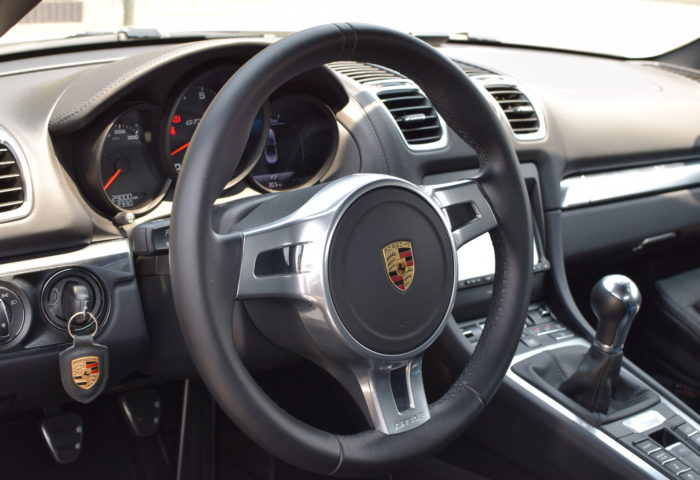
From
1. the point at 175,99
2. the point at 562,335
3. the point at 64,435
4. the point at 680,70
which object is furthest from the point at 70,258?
the point at 680,70

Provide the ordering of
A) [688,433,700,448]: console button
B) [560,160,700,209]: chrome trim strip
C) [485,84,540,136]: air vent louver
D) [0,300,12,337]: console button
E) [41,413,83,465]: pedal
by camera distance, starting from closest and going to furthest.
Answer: [0,300,12,337]: console button → [688,433,700,448]: console button → [41,413,83,465]: pedal → [485,84,540,136]: air vent louver → [560,160,700,209]: chrome trim strip

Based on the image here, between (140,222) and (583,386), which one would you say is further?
(583,386)

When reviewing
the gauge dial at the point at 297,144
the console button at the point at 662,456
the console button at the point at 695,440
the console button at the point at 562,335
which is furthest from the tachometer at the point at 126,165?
the console button at the point at 695,440

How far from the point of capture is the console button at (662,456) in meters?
1.64

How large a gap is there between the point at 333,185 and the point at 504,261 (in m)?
0.38

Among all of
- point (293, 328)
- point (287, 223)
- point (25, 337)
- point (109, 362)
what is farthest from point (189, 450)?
point (287, 223)

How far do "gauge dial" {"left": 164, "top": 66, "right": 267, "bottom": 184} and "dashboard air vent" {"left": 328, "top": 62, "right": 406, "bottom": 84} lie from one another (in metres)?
0.35

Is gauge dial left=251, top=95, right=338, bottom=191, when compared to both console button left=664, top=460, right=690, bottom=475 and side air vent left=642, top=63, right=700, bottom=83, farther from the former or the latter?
side air vent left=642, top=63, right=700, bottom=83

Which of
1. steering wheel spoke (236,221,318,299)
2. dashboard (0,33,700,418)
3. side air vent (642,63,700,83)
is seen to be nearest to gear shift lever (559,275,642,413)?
dashboard (0,33,700,418)

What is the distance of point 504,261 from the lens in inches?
57.6

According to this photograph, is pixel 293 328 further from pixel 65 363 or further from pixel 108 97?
pixel 108 97

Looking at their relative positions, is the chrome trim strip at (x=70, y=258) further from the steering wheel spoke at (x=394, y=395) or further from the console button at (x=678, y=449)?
the console button at (x=678, y=449)

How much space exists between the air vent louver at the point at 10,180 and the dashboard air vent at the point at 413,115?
2.55ft

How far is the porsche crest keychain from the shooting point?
1.38 meters
